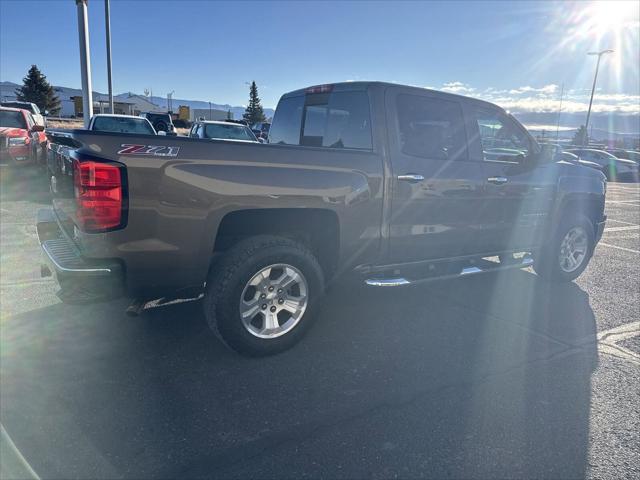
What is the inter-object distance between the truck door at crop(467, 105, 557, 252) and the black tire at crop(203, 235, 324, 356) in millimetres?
2122

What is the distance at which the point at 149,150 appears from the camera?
9.61ft

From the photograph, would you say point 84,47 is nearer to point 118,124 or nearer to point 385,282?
point 118,124

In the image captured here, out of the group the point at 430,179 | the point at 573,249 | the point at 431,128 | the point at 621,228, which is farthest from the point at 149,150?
the point at 621,228

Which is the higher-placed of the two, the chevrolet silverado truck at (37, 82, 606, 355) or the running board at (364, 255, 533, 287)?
the chevrolet silverado truck at (37, 82, 606, 355)

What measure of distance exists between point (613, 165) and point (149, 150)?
89.3ft

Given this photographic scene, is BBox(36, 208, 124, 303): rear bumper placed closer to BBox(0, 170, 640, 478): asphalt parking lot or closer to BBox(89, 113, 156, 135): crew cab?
BBox(0, 170, 640, 478): asphalt parking lot

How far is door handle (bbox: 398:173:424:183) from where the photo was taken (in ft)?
13.1

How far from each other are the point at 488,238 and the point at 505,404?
2141 mm

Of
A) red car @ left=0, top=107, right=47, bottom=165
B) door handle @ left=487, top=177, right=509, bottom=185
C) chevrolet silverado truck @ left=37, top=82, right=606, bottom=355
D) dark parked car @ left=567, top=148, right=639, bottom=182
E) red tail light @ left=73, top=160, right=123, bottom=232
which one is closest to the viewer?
red tail light @ left=73, top=160, right=123, bottom=232

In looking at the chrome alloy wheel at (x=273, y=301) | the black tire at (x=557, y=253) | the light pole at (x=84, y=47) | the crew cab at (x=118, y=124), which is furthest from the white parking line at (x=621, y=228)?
the light pole at (x=84, y=47)

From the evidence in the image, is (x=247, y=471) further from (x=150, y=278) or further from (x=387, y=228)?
(x=387, y=228)


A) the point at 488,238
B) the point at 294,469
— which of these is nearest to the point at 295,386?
the point at 294,469

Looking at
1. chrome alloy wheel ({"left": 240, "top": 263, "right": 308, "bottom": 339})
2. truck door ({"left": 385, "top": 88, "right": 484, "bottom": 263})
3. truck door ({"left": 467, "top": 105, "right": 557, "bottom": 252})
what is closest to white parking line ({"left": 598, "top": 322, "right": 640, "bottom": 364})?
truck door ({"left": 467, "top": 105, "right": 557, "bottom": 252})

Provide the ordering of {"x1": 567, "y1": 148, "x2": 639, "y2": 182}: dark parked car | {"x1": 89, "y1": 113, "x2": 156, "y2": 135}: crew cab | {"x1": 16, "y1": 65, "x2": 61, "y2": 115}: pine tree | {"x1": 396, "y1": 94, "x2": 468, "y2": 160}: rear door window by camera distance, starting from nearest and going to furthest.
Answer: {"x1": 396, "y1": 94, "x2": 468, "y2": 160}: rear door window
{"x1": 89, "y1": 113, "x2": 156, "y2": 135}: crew cab
{"x1": 567, "y1": 148, "x2": 639, "y2": 182}: dark parked car
{"x1": 16, "y1": 65, "x2": 61, "y2": 115}: pine tree
